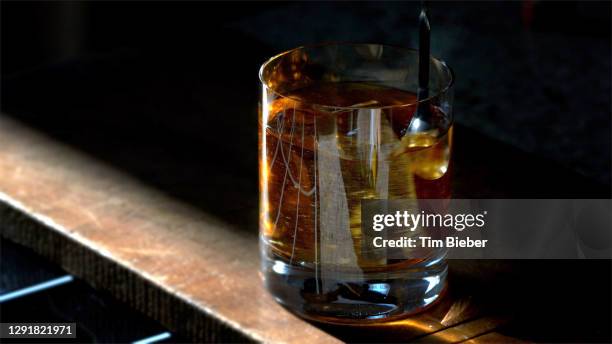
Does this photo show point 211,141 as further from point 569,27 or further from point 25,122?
point 569,27

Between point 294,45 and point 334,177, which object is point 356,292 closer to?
point 334,177

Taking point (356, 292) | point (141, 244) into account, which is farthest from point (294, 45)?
point (356, 292)

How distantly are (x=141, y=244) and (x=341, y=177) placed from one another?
19 cm

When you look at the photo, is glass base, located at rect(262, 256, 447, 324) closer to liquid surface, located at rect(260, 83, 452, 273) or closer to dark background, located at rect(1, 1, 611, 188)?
liquid surface, located at rect(260, 83, 452, 273)

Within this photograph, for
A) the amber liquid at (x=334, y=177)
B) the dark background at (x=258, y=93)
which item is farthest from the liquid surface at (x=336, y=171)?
the dark background at (x=258, y=93)

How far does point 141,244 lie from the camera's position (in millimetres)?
728

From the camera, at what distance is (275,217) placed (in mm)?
637

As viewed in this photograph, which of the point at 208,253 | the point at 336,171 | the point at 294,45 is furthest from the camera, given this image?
the point at 294,45

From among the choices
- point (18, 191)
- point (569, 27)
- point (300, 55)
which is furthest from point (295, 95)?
point (569, 27)

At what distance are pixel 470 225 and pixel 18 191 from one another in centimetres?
34

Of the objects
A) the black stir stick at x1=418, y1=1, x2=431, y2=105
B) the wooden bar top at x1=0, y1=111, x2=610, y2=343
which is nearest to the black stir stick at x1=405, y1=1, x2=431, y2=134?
the black stir stick at x1=418, y1=1, x2=431, y2=105

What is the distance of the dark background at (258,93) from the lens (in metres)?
0.77

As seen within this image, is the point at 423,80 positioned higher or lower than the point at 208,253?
higher

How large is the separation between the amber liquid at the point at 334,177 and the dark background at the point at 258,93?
0.37 feet
